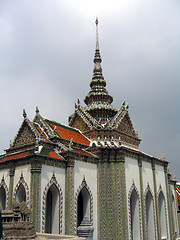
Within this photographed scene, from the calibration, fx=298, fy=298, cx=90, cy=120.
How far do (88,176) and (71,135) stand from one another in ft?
16.5

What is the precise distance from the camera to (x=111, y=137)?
87.8 ft

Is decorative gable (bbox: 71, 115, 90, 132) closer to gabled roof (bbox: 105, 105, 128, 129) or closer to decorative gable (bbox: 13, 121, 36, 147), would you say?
gabled roof (bbox: 105, 105, 128, 129)

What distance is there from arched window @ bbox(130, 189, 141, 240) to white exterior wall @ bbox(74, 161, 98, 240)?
11.0ft

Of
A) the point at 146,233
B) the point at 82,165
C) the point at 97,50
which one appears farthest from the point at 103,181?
the point at 97,50

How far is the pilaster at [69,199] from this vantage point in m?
19.0

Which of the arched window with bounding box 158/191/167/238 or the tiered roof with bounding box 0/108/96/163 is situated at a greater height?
the tiered roof with bounding box 0/108/96/163

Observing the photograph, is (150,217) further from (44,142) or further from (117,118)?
(44,142)

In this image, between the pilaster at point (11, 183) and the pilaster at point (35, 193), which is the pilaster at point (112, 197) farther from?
the pilaster at point (11, 183)

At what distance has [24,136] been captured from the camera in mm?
23562

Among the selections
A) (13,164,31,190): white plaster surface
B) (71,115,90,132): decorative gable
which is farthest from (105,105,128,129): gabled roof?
(13,164,31,190): white plaster surface

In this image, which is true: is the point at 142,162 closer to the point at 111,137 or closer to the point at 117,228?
the point at 111,137

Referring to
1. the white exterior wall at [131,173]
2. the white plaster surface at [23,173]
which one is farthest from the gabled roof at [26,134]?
the white exterior wall at [131,173]

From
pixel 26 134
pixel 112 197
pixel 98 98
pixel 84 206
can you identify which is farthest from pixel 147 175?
pixel 26 134

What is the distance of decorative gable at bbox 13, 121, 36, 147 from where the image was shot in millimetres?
22866
